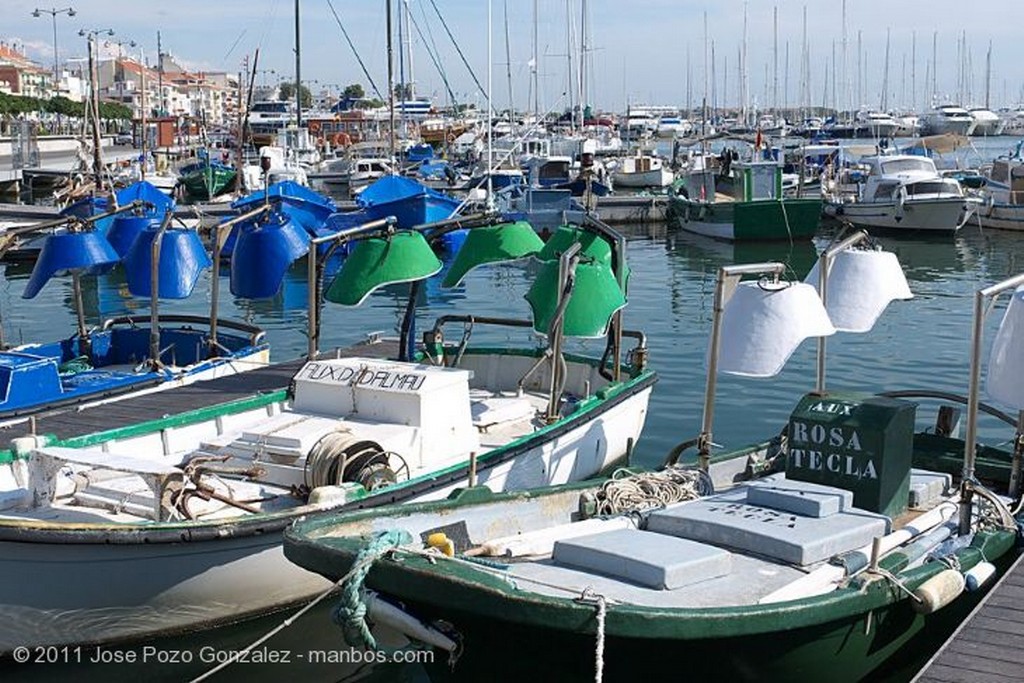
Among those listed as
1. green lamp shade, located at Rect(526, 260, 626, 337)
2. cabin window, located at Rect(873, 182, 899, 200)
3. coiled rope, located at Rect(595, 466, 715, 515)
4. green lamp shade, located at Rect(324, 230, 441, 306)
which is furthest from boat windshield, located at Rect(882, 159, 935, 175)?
coiled rope, located at Rect(595, 466, 715, 515)

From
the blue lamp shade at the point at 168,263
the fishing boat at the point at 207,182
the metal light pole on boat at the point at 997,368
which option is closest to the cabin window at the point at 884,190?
the fishing boat at the point at 207,182

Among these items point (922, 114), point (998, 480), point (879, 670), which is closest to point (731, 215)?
point (998, 480)

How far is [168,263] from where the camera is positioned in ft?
54.5

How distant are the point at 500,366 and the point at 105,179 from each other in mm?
32550

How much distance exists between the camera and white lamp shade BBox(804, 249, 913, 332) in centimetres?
1091

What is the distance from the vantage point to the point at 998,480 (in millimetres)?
11508

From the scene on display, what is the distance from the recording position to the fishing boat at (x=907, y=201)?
42125 mm

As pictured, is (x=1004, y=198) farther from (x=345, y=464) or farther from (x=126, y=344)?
(x=345, y=464)

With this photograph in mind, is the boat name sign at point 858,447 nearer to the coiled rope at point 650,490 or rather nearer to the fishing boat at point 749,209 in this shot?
the coiled rope at point 650,490

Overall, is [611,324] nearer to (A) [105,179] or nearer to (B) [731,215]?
(B) [731,215]

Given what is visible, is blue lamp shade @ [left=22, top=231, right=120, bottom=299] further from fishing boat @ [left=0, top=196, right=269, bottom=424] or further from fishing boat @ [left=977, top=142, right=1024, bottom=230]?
fishing boat @ [left=977, top=142, right=1024, bottom=230]

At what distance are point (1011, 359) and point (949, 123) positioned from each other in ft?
349

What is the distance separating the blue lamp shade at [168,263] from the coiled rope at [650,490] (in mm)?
8247

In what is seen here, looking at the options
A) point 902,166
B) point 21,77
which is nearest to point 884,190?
point 902,166
